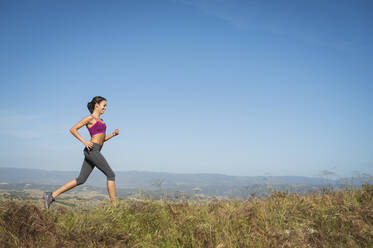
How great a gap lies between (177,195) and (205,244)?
2403mm

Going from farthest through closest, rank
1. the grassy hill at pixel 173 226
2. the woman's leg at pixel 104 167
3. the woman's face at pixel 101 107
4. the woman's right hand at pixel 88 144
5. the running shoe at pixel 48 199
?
the woman's face at pixel 101 107 < the woman's leg at pixel 104 167 < the woman's right hand at pixel 88 144 < the running shoe at pixel 48 199 < the grassy hill at pixel 173 226

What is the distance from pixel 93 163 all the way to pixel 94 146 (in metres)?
0.39

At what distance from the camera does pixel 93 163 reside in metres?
6.18

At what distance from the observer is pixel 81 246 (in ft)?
10.8

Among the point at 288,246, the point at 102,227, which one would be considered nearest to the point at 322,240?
the point at 288,246

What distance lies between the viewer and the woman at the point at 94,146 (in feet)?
19.7

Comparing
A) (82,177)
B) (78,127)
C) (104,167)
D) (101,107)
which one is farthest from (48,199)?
(101,107)

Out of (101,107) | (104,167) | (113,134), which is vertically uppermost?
(101,107)

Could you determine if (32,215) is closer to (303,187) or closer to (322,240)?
(322,240)

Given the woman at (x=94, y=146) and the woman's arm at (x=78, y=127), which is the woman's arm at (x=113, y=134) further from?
the woman's arm at (x=78, y=127)

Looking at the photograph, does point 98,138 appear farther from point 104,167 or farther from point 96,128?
point 104,167

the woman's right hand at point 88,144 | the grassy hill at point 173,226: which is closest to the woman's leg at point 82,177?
the woman's right hand at point 88,144

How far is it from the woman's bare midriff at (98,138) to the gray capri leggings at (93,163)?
0.10 meters

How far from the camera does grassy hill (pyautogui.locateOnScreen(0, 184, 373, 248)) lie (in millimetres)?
3406
